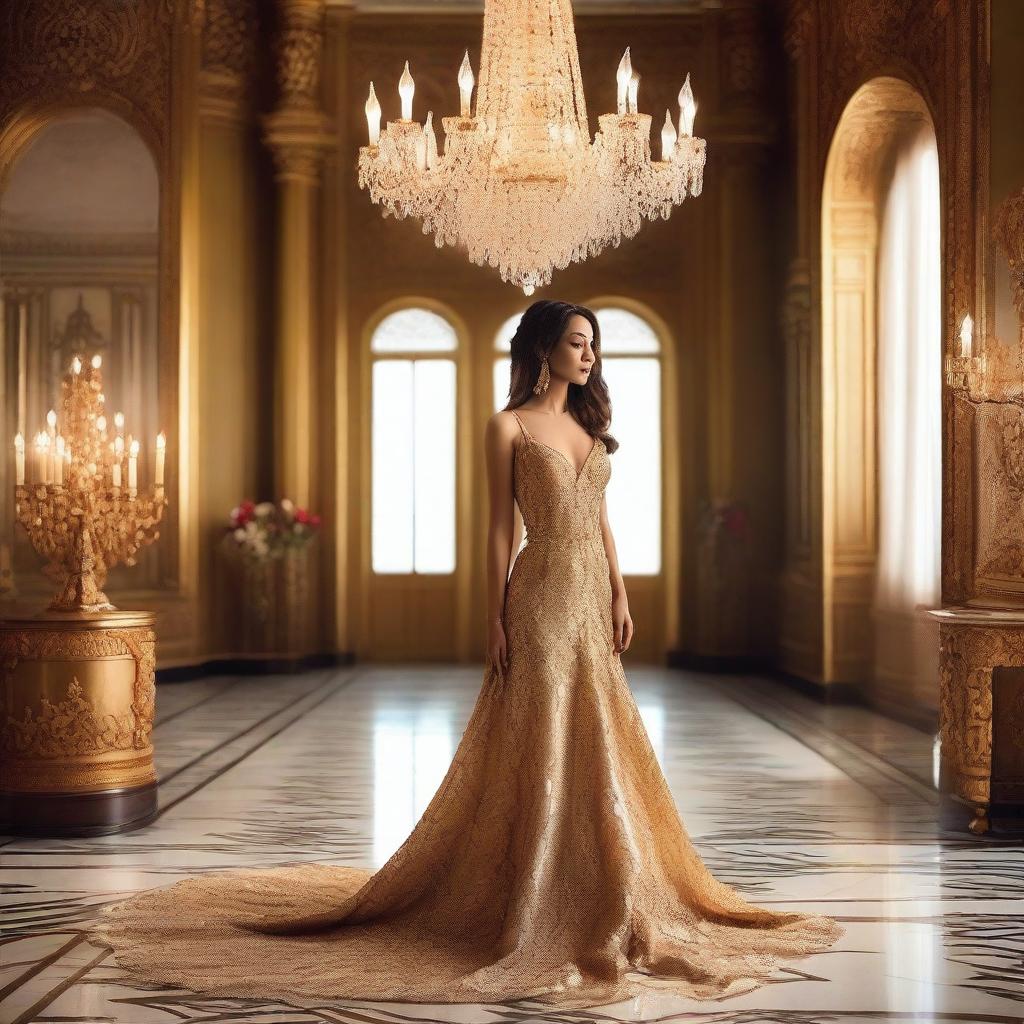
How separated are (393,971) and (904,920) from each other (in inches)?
57.1

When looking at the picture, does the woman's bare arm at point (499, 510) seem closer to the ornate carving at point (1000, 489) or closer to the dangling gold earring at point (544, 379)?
the dangling gold earring at point (544, 379)

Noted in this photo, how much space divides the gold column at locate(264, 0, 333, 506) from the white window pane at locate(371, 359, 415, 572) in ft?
1.90

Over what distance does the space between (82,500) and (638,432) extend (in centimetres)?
679

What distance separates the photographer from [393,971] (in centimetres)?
334

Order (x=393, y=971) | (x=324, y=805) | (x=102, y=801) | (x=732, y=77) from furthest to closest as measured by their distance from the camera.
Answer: (x=732, y=77)
(x=324, y=805)
(x=102, y=801)
(x=393, y=971)

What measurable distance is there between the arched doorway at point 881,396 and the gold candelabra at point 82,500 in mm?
4437

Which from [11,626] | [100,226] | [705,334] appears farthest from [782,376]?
[11,626]

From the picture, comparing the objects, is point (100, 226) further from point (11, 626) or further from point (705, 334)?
point (11, 626)

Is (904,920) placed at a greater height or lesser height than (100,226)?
lesser

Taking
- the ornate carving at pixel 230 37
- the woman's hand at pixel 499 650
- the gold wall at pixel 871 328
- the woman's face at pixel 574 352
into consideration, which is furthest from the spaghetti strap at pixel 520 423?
the ornate carving at pixel 230 37

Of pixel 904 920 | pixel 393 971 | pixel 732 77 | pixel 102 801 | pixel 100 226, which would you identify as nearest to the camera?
pixel 393 971

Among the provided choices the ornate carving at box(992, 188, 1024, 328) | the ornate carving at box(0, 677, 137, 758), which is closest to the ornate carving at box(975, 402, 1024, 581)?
the ornate carving at box(992, 188, 1024, 328)

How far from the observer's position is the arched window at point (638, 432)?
1153 cm

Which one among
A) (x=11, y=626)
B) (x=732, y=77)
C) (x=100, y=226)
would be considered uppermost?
(x=732, y=77)
